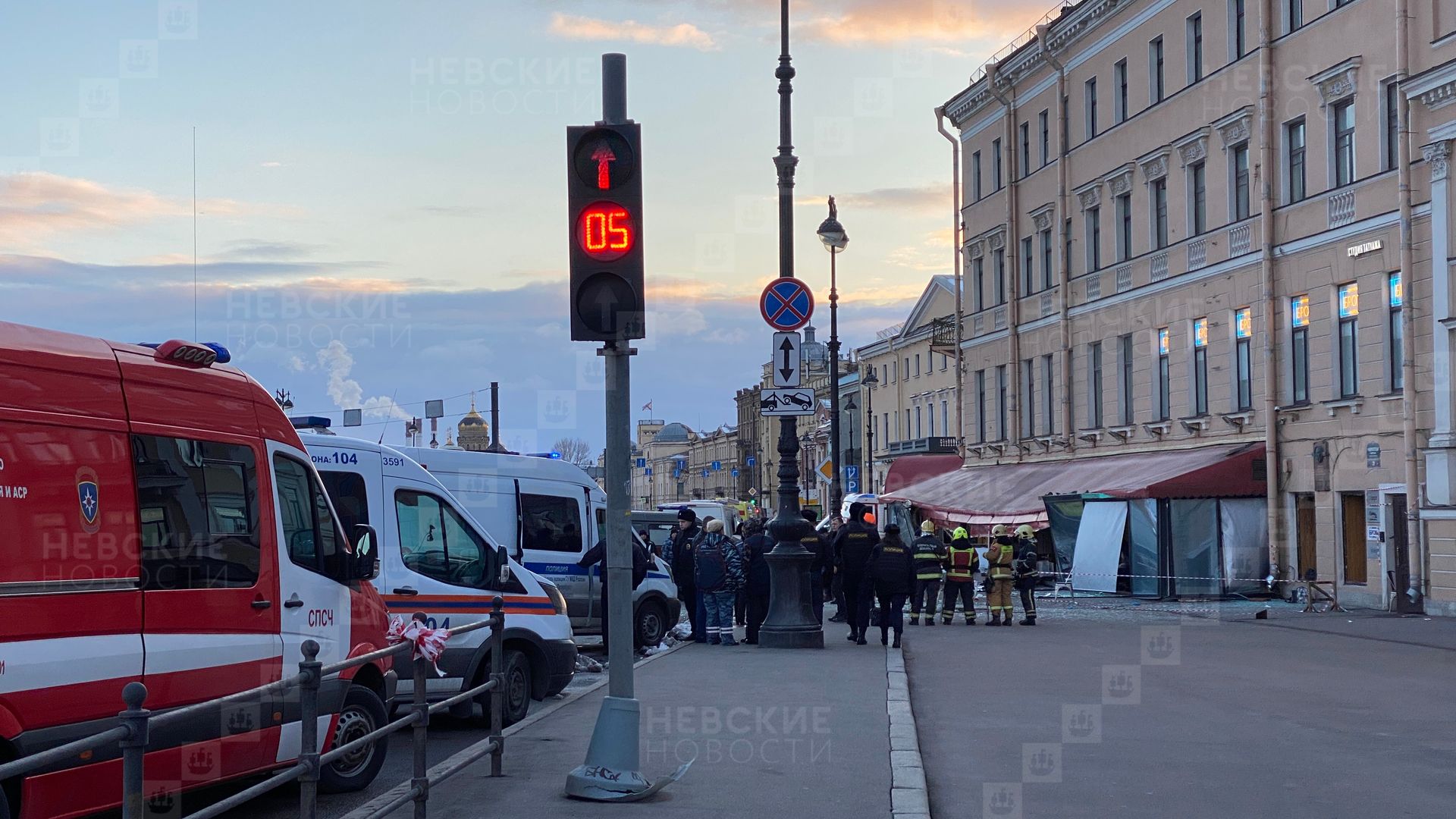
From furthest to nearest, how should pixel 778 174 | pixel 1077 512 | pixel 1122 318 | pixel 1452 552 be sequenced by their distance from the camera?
pixel 1122 318 < pixel 1077 512 < pixel 1452 552 < pixel 778 174

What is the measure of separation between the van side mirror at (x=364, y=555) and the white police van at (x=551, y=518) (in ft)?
29.3

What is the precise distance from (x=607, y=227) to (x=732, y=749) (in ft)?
13.1

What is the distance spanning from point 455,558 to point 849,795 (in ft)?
16.7

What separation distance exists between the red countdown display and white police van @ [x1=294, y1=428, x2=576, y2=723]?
4.61 meters

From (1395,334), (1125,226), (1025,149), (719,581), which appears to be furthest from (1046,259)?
(719,581)

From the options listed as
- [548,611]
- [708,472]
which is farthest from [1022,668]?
[708,472]

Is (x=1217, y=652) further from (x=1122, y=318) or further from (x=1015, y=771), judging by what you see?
(x=1122, y=318)

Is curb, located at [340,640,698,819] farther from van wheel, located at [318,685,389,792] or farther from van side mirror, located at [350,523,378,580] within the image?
van side mirror, located at [350,523,378,580]

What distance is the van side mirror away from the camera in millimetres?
9375

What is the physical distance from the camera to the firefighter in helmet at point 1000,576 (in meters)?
25.5

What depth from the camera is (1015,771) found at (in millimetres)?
10320

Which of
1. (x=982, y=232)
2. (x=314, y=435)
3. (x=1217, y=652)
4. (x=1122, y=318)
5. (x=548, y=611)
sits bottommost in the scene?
(x=1217, y=652)

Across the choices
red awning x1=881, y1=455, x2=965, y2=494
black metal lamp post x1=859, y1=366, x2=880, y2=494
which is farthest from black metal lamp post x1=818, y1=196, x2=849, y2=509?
black metal lamp post x1=859, y1=366, x2=880, y2=494

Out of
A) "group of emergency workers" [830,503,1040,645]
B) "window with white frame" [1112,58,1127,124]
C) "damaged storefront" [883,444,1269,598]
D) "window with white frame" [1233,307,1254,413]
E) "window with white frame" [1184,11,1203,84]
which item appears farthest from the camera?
"window with white frame" [1112,58,1127,124]
